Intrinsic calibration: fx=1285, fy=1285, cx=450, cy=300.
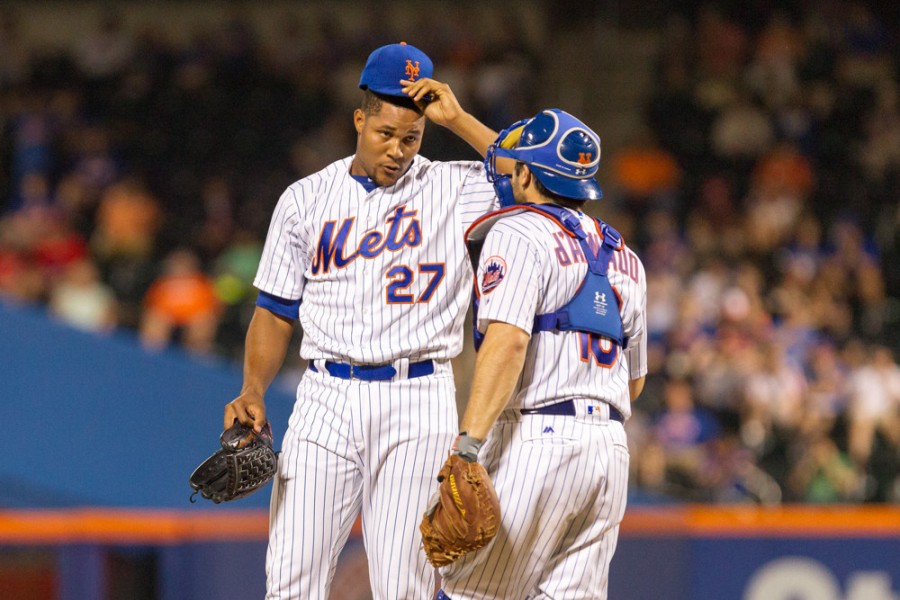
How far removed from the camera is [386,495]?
12.1 ft

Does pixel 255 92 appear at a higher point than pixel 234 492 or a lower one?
higher

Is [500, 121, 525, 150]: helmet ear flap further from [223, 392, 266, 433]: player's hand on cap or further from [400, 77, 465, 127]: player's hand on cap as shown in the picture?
[223, 392, 266, 433]: player's hand on cap

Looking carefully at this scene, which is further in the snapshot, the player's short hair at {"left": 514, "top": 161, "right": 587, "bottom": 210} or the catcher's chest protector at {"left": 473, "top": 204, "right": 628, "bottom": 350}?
the player's short hair at {"left": 514, "top": 161, "right": 587, "bottom": 210}

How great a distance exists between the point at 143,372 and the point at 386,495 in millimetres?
3915

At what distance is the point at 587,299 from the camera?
3.52 metres

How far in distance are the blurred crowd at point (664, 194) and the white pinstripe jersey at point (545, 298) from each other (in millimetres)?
4457

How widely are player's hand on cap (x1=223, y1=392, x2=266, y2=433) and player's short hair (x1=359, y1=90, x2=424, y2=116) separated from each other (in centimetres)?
92

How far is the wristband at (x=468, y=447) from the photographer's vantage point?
3301 millimetres

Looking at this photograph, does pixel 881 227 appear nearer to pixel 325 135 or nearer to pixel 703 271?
pixel 703 271

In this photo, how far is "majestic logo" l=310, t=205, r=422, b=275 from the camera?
376cm

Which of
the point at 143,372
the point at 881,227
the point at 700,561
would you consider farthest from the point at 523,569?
the point at 881,227

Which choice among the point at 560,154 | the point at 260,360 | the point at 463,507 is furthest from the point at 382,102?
the point at 463,507

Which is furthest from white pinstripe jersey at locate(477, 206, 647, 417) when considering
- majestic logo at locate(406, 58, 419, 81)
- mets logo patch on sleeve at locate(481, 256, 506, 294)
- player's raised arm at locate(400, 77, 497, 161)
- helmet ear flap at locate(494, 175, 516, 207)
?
majestic logo at locate(406, 58, 419, 81)

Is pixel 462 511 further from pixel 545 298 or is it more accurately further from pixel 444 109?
pixel 444 109
